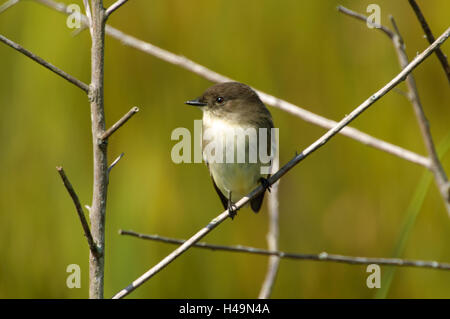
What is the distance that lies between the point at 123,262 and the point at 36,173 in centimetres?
84

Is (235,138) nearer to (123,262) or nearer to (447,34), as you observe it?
(123,262)

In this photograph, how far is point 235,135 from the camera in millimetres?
2984

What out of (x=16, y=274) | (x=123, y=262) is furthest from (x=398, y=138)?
(x=16, y=274)

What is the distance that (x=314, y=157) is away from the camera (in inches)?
142

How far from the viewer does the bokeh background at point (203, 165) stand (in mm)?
3482

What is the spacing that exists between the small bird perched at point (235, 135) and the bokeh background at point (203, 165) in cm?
36

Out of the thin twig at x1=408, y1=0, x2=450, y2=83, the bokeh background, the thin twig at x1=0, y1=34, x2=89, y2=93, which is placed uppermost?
the thin twig at x1=408, y1=0, x2=450, y2=83

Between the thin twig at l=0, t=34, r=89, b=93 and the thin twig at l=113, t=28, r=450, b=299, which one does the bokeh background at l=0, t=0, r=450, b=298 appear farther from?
the thin twig at l=0, t=34, r=89, b=93

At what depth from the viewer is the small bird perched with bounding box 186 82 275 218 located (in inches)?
119

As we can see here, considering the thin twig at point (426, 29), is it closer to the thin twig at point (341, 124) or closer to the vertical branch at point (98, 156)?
the thin twig at point (341, 124)

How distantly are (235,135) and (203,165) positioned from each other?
70cm

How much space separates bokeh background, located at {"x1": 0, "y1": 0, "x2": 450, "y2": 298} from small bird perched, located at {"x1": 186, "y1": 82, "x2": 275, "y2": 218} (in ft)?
1.17

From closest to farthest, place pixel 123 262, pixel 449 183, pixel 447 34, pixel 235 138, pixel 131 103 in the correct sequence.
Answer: pixel 447 34 < pixel 449 183 < pixel 235 138 < pixel 123 262 < pixel 131 103

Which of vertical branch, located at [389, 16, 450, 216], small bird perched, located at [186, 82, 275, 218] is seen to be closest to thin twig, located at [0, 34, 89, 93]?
vertical branch, located at [389, 16, 450, 216]
